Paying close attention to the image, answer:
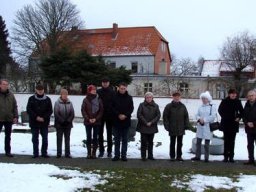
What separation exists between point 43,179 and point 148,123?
3.81 meters

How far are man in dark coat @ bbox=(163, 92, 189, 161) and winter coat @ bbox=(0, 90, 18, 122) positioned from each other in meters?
3.86

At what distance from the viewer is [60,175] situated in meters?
9.35

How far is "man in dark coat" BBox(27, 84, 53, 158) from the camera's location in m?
12.0

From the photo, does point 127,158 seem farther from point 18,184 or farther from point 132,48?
point 132,48

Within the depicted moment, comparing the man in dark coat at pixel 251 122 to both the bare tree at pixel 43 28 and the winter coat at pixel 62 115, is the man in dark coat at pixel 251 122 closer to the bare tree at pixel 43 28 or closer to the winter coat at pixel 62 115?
the winter coat at pixel 62 115

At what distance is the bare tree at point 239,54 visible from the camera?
60.2 meters

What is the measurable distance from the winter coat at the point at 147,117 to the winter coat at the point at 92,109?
39.0 inches

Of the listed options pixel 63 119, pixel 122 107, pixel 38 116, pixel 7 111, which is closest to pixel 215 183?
pixel 122 107

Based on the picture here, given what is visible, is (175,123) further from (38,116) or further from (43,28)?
(43,28)

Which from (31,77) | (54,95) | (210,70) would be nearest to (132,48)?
(210,70)

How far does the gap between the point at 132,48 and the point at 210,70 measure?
15.4m

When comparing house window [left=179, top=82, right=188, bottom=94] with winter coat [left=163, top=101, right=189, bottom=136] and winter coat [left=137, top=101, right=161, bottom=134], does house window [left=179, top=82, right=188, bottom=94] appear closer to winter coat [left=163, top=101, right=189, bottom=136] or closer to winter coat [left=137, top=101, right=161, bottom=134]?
winter coat [left=163, top=101, right=189, bottom=136]

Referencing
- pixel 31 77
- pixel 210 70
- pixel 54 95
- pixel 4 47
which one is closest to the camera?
pixel 54 95

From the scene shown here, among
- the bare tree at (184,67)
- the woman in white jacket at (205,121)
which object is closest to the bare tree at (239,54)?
the bare tree at (184,67)
